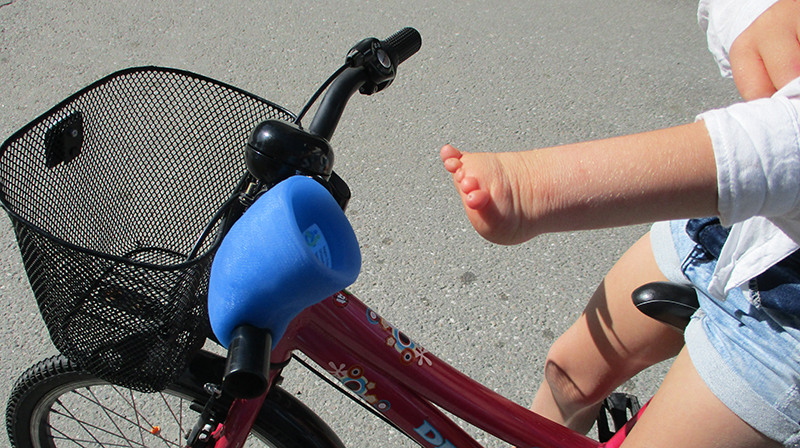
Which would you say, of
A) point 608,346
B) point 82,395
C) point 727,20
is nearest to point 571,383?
point 608,346

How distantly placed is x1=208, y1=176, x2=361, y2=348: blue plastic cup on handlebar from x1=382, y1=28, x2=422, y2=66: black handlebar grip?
48cm

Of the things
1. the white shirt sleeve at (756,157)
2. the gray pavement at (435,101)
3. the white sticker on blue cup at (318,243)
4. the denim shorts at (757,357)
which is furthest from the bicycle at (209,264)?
the gray pavement at (435,101)

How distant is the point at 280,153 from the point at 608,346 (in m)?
0.84

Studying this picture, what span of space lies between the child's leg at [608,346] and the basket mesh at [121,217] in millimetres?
715

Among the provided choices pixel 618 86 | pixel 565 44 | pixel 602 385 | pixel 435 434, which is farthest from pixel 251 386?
pixel 565 44

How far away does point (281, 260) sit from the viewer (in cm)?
57

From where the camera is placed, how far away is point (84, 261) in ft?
2.31

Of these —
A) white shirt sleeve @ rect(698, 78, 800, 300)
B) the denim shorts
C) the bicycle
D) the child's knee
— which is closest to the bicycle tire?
the bicycle

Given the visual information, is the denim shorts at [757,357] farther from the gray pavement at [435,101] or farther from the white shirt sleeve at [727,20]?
the gray pavement at [435,101]

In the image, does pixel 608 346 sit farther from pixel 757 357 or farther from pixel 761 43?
pixel 761 43

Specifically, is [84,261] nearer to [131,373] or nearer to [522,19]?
[131,373]

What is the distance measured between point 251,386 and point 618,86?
301 cm

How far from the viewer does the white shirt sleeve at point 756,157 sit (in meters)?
0.54

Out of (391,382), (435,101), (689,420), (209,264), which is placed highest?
(435,101)
